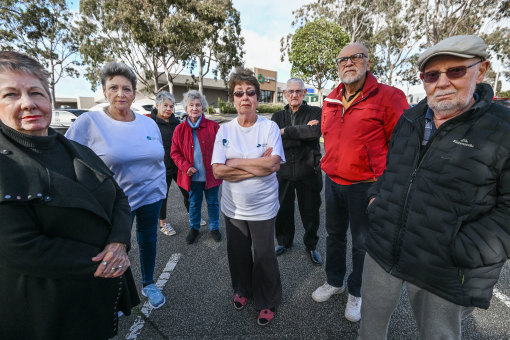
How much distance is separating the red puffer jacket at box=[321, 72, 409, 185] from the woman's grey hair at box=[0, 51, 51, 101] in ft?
6.76

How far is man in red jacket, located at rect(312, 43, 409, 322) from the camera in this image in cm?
198

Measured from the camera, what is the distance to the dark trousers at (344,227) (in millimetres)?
2086

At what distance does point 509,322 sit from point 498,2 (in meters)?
22.3

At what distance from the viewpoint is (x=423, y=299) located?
1.32 meters

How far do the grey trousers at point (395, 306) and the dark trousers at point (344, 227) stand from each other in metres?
0.56

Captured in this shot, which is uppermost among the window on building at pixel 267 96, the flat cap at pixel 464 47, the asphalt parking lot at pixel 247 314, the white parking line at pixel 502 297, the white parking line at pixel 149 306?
the window on building at pixel 267 96

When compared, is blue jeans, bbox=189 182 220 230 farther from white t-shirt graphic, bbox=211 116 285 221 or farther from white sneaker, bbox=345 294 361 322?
white sneaker, bbox=345 294 361 322

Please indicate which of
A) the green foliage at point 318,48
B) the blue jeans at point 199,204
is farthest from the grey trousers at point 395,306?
the green foliage at point 318,48

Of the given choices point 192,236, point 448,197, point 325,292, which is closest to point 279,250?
point 325,292

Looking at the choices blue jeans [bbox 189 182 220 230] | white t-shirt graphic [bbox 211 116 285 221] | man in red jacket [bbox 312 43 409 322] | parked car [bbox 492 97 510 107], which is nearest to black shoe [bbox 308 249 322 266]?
man in red jacket [bbox 312 43 409 322]

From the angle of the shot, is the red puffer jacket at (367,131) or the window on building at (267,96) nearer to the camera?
the red puffer jacket at (367,131)

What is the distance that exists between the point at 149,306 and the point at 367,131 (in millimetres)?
2570

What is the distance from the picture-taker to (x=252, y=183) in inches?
79.1

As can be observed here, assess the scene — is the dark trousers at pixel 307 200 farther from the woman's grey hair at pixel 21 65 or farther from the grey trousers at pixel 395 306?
the woman's grey hair at pixel 21 65
